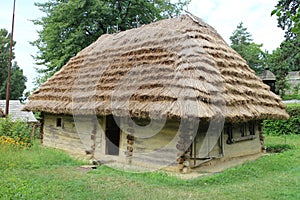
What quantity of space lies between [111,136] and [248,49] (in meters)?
29.7

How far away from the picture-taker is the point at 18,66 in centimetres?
3631

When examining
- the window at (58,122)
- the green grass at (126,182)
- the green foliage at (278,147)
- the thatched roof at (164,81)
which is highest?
the thatched roof at (164,81)

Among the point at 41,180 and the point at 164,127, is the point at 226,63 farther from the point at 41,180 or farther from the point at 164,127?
the point at 41,180

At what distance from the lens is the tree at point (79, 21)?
59.5 ft

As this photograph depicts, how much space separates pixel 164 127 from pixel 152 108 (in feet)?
3.06

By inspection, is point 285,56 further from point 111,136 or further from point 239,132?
point 111,136

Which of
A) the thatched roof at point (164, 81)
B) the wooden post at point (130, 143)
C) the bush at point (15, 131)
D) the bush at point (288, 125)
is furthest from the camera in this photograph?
the bush at point (288, 125)

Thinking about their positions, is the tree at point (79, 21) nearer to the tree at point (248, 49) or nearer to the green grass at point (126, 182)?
the green grass at point (126, 182)

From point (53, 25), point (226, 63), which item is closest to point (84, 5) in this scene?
point (53, 25)

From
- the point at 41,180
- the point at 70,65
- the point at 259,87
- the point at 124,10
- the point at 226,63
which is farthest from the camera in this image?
the point at 124,10

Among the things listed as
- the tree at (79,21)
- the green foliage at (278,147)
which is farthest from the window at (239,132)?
the tree at (79,21)

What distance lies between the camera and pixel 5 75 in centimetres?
3262

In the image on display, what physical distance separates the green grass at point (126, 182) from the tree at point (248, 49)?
88.2ft

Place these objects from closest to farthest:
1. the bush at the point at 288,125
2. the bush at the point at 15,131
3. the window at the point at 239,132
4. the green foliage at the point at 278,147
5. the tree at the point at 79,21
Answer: the window at the point at 239,132, the bush at the point at 15,131, the green foliage at the point at 278,147, the bush at the point at 288,125, the tree at the point at 79,21
